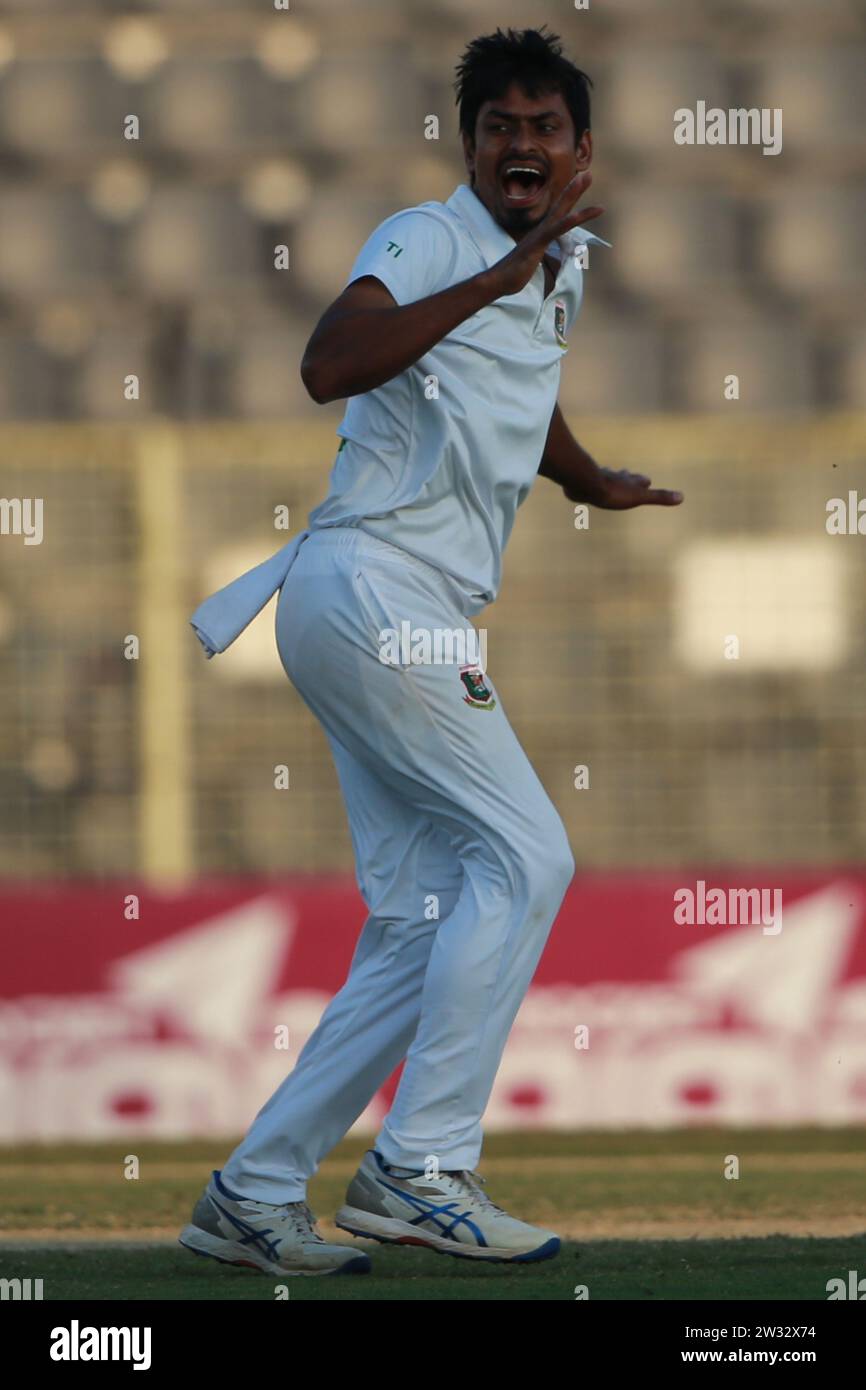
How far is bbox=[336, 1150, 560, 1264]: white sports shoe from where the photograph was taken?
376cm

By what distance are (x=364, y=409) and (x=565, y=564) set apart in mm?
7204

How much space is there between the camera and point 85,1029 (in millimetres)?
7848

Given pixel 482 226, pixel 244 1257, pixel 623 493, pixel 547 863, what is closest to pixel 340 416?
pixel 623 493

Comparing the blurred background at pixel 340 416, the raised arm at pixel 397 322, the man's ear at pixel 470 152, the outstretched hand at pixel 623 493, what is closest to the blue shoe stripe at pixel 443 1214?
the raised arm at pixel 397 322

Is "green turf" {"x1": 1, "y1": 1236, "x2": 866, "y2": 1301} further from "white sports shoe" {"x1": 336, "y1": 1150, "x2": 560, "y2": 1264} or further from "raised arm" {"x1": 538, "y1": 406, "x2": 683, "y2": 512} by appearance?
"raised arm" {"x1": 538, "y1": 406, "x2": 683, "y2": 512}

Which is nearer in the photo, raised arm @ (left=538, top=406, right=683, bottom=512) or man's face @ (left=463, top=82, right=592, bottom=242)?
man's face @ (left=463, top=82, right=592, bottom=242)

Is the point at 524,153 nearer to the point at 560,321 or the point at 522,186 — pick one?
the point at 522,186

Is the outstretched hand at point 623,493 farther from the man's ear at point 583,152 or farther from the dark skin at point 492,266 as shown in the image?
the man's ear at point 583,152

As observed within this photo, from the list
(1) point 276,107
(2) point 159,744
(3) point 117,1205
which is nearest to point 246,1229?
(3) point 117,1205

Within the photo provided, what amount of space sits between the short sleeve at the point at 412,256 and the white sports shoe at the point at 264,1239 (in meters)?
1.47

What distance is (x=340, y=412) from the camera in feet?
36.8

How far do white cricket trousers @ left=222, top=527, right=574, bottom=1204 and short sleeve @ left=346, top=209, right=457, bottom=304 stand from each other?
0.41m

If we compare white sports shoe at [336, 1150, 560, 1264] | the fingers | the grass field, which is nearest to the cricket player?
white sports shoe at [336, 1150, 560, 1264]
